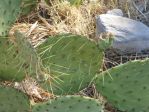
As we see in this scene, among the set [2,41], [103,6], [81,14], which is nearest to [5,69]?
[2,41]

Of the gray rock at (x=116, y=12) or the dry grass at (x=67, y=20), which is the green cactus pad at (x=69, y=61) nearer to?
the dry grass at (x=67, y=20)

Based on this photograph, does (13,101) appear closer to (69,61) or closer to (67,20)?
(69,61)

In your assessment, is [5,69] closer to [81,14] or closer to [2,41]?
[2,41]

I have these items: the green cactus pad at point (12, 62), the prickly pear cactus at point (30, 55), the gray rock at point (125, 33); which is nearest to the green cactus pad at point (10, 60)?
the green cactus pad at point (12, 62)

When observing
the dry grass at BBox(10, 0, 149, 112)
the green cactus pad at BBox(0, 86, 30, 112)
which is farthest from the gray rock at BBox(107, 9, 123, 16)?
the green cactus pad at BBox(0, 86, 30, 112)

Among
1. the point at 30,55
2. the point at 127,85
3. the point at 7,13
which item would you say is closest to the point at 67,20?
the point at 7,13

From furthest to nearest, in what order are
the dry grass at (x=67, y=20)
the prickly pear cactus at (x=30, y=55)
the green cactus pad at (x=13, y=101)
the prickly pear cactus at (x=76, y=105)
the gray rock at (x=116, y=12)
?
1. the gray rock at (x=116, y=12)
2. the dry grass at (x=67, y=20)
3. the green cactus pad at (x=13, y=101)
4. the prickly pear cactus at (x=76, y=105)
5. the prickly pear cactus at (x=30, y=55)
